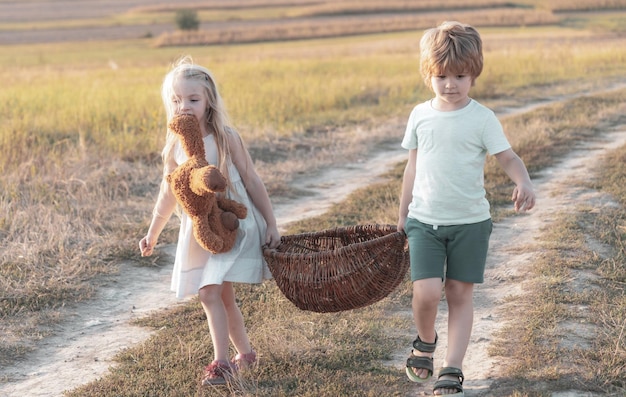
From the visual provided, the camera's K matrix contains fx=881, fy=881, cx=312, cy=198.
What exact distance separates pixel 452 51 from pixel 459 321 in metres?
1.12

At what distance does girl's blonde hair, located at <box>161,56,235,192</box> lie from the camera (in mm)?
3779

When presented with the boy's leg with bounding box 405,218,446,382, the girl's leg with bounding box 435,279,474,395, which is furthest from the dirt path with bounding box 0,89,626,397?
the boy's leg with bounding box 405,218,446,382

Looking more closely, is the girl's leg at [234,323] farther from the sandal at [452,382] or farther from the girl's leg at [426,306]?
the sandal at [452,382]

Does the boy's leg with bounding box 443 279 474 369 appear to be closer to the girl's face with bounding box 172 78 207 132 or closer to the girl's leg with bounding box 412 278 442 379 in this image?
the girl's leg with bounding box 412 278 442 379

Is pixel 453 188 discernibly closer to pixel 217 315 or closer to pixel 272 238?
pixel 272 238

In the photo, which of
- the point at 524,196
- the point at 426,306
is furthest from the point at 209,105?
the point at 524,196

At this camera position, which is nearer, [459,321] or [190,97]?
[459,321]

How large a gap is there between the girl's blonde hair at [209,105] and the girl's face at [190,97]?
0.05 feet

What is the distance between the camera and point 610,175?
793 cm

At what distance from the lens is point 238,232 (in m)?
3.87

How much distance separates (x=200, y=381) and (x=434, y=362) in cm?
107

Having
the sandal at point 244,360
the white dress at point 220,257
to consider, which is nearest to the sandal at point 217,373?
the sandal at point 244,360

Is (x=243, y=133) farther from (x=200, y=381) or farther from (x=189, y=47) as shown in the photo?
(x=189, y=47)

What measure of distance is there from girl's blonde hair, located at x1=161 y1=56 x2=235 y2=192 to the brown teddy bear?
12 centimetres
